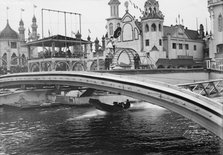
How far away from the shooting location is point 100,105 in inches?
3022

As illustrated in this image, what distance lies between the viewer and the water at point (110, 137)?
3628 cm

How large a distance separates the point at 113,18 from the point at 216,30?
32974mm

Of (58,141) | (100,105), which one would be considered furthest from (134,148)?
(100,105)

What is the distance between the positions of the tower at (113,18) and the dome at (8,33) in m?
50.3

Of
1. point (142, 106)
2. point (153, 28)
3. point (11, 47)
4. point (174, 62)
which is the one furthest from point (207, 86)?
point (11, 47)

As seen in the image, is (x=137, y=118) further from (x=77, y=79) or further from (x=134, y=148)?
(x=134, y=148)

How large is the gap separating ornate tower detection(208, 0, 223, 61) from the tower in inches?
1176

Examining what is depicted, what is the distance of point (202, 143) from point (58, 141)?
1683cm

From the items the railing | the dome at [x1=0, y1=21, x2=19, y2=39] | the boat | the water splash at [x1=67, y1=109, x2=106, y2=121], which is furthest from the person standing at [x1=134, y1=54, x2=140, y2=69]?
the dome at [x1=0, y1=21, x2=19, y2=39]

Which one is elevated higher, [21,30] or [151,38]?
[21,30]

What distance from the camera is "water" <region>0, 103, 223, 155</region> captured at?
36281 millimetres

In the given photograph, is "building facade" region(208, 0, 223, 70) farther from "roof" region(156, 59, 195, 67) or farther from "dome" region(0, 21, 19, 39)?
"dome" region(0, 21, 19, 39)

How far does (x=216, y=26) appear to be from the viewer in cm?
8875

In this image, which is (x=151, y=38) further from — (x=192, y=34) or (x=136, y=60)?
(x=192, y=34)
